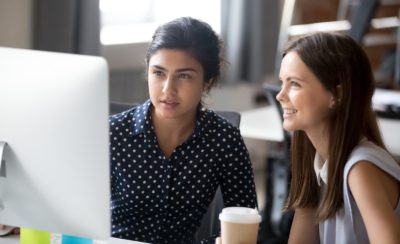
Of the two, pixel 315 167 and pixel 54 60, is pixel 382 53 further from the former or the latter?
pixel 54 60

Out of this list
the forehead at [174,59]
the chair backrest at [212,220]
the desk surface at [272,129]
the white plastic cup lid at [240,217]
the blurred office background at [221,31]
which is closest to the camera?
the white plastic cup lid at [240,217]

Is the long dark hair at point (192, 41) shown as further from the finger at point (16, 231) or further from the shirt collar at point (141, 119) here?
the finger at point (16, 231)

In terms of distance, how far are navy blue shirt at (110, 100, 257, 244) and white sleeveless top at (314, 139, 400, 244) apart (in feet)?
0.94

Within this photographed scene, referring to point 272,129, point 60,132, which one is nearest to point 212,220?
point 60,132

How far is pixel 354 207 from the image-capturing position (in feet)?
4.99

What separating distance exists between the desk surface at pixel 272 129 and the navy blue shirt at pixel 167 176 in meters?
1.15

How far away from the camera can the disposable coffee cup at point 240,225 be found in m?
1.40

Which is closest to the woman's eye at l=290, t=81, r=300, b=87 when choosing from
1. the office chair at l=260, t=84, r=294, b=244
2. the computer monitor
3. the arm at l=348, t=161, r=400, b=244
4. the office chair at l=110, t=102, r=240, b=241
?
the arm at l=348, t=161, r=400, b=244

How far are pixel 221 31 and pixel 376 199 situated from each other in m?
3.23

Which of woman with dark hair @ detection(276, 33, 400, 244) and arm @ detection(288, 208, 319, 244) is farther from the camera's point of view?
arm @ detection(288, 208, 319, 244)

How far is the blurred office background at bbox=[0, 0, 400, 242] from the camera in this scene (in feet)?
10.3

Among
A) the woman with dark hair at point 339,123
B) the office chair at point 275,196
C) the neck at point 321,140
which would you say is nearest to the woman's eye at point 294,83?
the woman with dark hair at point 339,123

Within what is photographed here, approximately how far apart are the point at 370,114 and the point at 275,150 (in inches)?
81.6

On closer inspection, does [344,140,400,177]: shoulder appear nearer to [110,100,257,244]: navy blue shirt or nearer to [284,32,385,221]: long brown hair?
[284,32,385,221]: long brown hair
